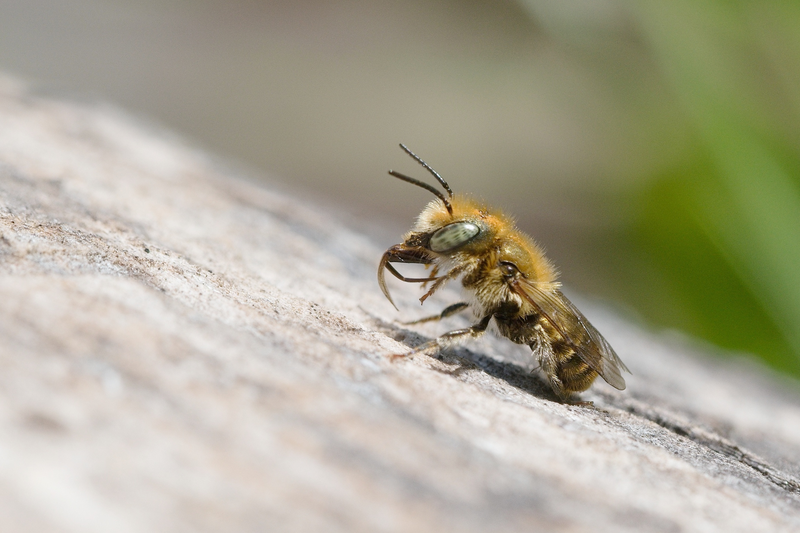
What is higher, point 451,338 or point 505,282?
point 505,282

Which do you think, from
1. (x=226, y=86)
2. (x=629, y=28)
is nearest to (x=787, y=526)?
(x=629, y=28)

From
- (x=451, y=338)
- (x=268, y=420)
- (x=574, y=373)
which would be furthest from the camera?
(x=574, y=373)

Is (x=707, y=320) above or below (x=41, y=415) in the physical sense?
above

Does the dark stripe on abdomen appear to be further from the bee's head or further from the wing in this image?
the bee's head

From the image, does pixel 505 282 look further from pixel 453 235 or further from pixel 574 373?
pixel 574 373

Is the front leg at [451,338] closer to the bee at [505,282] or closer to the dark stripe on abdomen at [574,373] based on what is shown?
the bee at [505,282]

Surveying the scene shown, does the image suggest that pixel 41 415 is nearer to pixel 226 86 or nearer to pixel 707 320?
pixel 707 320

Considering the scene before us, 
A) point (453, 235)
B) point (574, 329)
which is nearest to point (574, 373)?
point (574, 329)
